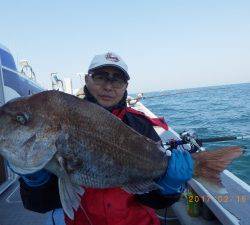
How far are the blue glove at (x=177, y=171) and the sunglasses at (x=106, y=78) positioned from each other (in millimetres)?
734

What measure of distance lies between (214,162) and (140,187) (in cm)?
54

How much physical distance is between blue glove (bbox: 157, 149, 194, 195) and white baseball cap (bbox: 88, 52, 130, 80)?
819 millimetres

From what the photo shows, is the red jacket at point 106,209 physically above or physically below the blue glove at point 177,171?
below

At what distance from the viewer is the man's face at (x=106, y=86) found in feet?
9.78

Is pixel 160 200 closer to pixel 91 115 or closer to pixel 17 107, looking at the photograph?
pixel 91 115

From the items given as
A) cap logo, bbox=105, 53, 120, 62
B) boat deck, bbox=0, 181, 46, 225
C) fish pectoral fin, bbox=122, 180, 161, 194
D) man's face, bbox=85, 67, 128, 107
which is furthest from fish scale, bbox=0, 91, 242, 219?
boat deck, bbox=0, 181, 46, 225

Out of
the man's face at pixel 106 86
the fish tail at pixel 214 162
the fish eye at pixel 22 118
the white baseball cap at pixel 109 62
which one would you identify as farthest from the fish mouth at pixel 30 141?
the fish tail at pixel 214 162

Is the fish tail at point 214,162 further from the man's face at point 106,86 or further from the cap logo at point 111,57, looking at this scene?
the cap logo at point 111,57

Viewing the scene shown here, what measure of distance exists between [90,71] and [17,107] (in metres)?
0.87

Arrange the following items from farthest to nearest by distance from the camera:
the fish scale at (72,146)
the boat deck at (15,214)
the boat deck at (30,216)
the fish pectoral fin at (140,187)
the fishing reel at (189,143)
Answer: the boat deck at (15,214) → the boat deck at (30,216) → the fishing reel at (189,143) → the fish pectoral fin at (140,187) → the fish scale at (72,146)

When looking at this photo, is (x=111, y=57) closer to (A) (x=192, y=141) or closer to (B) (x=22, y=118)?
(B) (x=22, y=118)

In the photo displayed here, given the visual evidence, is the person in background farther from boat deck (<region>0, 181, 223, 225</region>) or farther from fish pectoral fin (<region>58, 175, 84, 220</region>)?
boat deck (<region>0, 181, 223, 225</region>)

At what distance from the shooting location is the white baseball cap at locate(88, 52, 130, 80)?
9.73 feet

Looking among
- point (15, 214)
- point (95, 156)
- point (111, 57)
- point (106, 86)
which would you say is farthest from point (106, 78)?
point (15, 214)
